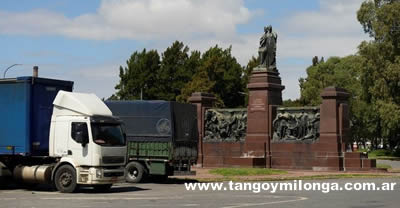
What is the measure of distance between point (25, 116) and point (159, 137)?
5937 mm

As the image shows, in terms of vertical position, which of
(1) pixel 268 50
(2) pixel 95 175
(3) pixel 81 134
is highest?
(1) pixel 268 50

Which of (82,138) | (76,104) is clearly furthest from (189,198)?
(76,104)

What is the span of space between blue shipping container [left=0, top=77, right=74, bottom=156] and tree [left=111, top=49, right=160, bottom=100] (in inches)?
2495

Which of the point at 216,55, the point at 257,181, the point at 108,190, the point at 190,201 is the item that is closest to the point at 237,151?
the point at 257,181

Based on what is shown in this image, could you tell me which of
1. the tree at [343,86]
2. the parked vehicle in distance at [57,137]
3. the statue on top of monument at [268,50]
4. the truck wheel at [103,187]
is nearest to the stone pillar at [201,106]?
the statue on top of monument at [268,50]

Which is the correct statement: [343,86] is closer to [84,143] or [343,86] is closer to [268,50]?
[268,50]

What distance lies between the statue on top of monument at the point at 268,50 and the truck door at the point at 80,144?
20.3 metres

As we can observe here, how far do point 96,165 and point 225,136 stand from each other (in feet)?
67.3

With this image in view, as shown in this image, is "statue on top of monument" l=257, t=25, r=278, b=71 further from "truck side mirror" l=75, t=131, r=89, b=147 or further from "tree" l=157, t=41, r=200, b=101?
"tree" l=157, t=41, r=200, b=101

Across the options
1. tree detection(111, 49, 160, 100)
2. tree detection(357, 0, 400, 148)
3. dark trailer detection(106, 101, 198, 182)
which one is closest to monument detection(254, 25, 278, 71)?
dark trailer detection(106, 101, 198, 182)

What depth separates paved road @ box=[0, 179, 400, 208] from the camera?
647 inches

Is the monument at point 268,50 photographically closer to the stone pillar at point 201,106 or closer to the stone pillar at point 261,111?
the stone pillar at point 261,111

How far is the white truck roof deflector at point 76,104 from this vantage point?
20875mm

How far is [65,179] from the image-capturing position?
20.6m
